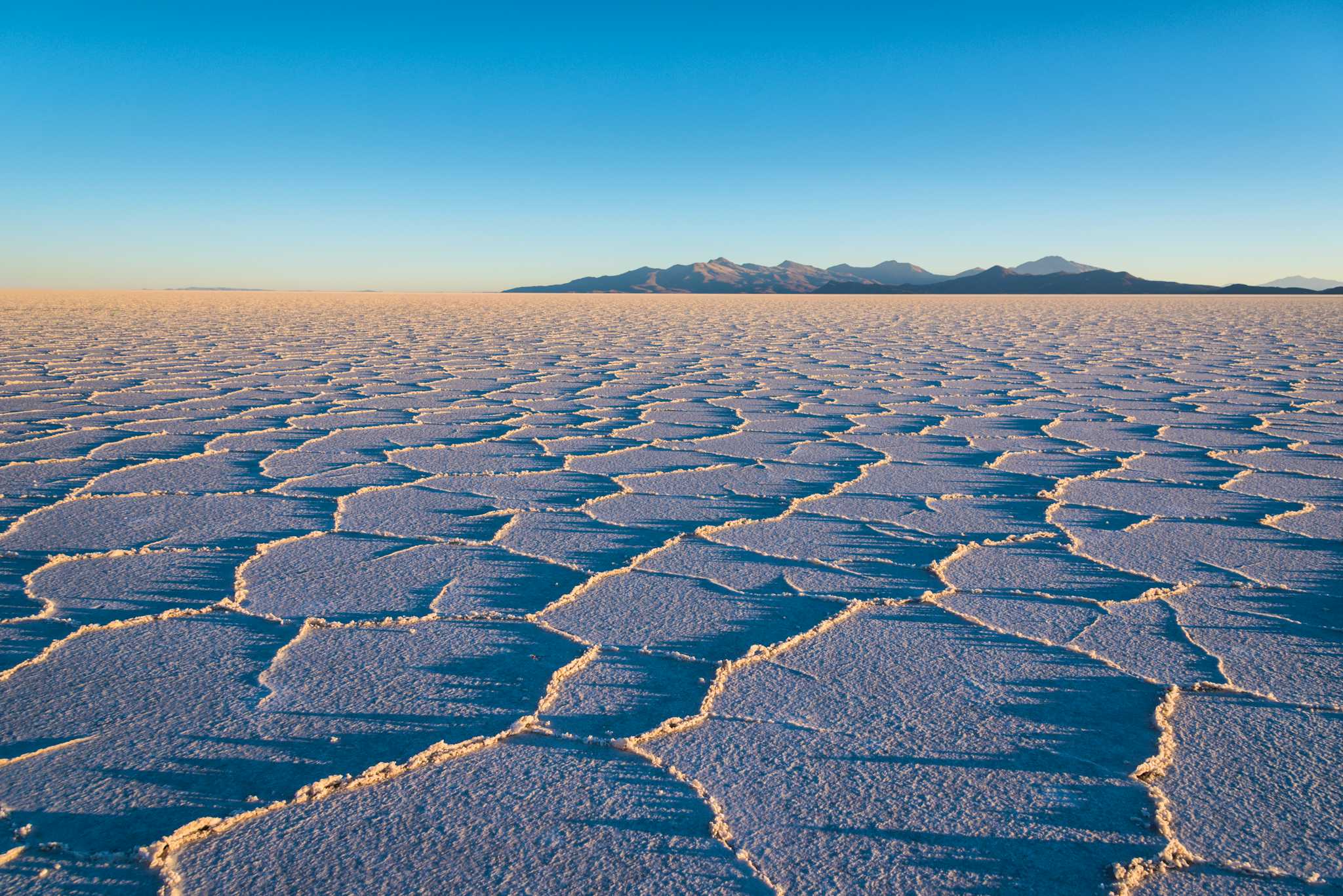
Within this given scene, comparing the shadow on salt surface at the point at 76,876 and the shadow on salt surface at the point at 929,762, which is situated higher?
the shadow on salt surface at the point at 76,876

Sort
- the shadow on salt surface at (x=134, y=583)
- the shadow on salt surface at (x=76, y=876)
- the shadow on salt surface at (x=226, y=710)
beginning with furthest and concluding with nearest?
the shadow on salt surface at (x=134, y=583)
the shadow on salt surface at (x=226, y=710)
the shadow on salt surface at (x=76, y=876)

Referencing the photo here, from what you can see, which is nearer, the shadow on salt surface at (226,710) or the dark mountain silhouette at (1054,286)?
the shadow on salt surface at (226,710)

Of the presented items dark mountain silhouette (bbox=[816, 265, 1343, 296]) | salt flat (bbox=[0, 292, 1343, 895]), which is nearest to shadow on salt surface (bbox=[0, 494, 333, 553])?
salt flat (bbox=[0, 292, 1343, 895])

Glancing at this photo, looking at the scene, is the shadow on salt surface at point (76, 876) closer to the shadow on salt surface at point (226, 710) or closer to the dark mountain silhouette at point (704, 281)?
the shadow on salt surface at point (226, 710)

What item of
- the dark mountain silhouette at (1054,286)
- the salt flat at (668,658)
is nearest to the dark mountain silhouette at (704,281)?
the dark mountain silhouette at (1054,286)

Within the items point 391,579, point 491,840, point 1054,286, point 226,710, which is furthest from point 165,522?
point 1054,286

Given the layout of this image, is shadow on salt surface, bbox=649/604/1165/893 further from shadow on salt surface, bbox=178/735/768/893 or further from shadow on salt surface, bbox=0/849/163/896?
shadow on salt surface, bbox=0/849/163/896
